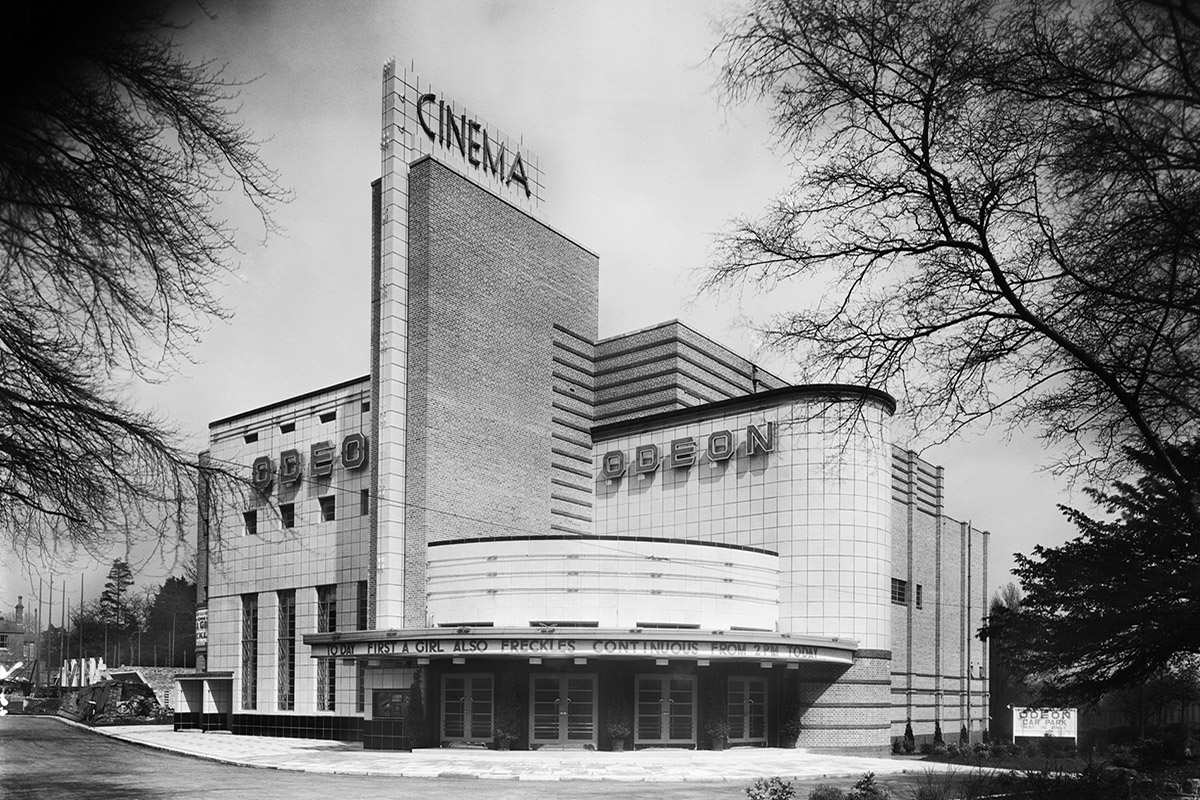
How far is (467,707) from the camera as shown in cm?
3788

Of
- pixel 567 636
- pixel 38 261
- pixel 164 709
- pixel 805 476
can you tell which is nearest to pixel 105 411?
pixel 38 261

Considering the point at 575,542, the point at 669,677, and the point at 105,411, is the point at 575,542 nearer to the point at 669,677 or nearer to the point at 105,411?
the point at 669,677

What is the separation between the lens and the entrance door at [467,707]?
37.6 m

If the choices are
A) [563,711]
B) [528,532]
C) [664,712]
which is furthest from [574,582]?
[528,532]

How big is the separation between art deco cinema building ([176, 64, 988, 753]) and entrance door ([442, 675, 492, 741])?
80mm

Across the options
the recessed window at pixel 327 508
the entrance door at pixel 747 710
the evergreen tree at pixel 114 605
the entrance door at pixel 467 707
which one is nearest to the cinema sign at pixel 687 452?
the entrance door at pixel 747 710

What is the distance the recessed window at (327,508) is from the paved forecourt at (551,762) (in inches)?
378

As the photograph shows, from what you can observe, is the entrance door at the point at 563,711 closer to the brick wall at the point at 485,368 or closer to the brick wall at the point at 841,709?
the brick wall at the point at 485,368

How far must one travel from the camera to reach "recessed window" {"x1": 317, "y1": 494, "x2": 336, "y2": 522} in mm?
46469

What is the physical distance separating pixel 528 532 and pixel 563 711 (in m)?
8.73

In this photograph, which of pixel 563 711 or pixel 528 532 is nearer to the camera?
pixel 563 711

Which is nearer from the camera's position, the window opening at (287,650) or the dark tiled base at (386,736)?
the dark tiled base at (386,736)

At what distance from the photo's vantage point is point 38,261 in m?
10.6

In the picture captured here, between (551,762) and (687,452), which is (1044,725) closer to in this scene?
(687,452)
